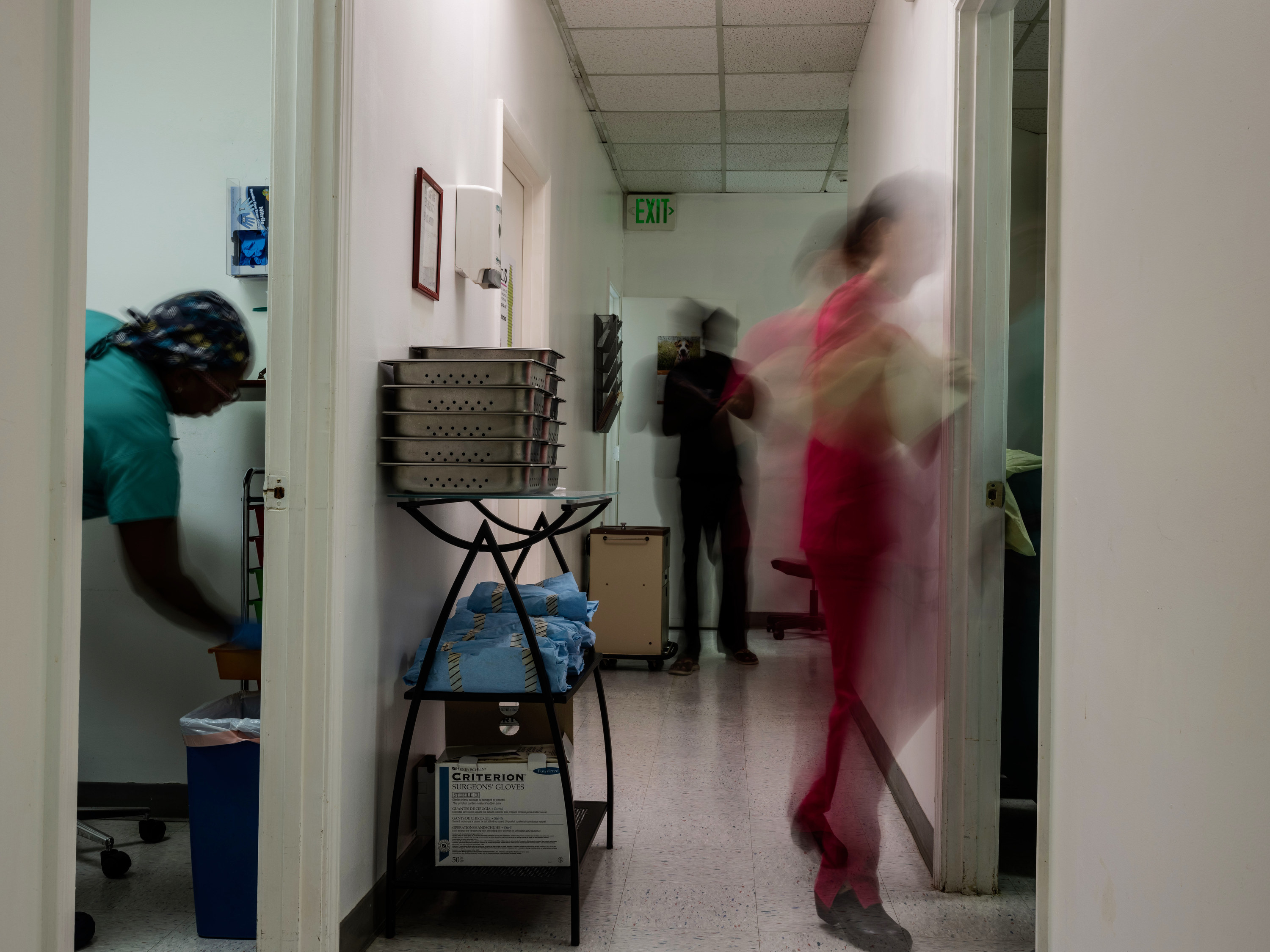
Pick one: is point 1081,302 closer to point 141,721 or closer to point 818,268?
point 818,268

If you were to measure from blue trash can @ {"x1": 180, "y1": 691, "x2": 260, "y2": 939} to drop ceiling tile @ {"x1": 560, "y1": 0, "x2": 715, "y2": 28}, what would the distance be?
331 cm

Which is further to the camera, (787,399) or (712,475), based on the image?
(712,475)

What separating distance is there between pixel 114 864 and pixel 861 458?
6.85 ft

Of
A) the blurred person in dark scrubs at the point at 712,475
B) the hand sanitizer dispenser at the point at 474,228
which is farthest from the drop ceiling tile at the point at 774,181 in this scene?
the hand sanitizer dispenser at the point at 474,228

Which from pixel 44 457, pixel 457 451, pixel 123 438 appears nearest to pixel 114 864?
pixel 123 438

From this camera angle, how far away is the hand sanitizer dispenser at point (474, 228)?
2.58 metres

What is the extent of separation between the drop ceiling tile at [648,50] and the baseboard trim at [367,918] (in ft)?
11.9

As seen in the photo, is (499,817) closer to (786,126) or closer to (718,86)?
(718,86)

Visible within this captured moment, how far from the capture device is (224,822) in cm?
197

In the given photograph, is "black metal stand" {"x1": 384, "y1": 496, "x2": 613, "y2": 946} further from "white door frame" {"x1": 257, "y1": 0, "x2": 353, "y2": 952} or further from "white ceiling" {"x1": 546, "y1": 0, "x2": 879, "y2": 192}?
"white ceiling" {"x1": 546, "y1": 0, "x2": 879, "y2": 192}

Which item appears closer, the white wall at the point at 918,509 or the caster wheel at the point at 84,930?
the caster wheel at the point at 84,930

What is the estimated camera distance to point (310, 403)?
1.79 meters

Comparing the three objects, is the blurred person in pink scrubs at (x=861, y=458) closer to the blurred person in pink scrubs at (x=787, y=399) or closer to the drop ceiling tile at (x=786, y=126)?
the blurred person in pink scrubs at (x=787, y=399)

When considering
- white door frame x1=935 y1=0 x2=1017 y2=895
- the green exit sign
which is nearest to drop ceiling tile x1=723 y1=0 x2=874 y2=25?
white door frame x1=935 y1=0 x2=1017 y2=895
